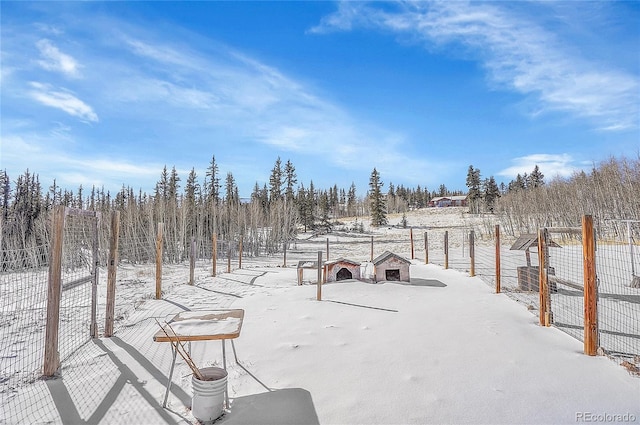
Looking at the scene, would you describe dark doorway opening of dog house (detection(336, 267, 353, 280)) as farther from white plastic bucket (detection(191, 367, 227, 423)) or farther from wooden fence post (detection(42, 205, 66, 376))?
white plastic bucket (detection(191, 367, 227, 423))

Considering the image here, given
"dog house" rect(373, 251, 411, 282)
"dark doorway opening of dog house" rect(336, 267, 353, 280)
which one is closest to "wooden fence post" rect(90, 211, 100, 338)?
"dark doorway opening of dog house" rect(336, 267, 353, 280)

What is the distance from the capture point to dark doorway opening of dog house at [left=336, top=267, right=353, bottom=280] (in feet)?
35.9

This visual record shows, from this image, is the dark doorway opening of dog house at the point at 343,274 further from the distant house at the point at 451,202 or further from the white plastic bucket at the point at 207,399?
the distant house at the point at 451,202

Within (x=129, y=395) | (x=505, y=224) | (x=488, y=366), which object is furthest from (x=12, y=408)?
(x=505, y=224)

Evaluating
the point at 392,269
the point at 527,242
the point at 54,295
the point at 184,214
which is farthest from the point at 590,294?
the point at 184,214

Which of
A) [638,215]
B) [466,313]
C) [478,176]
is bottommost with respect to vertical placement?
[466,313]

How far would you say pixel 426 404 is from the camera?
3.27 meters

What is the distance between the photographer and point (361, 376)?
3.88 metres

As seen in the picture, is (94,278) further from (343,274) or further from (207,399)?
(343,274)

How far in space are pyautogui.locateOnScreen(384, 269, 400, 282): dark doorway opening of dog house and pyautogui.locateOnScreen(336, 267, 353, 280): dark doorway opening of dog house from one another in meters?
1.12

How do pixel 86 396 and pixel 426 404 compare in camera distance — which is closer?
pixel 426 404

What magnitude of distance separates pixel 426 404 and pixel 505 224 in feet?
130

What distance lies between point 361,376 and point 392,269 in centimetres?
691

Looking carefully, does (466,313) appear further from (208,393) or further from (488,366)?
(208,393)
